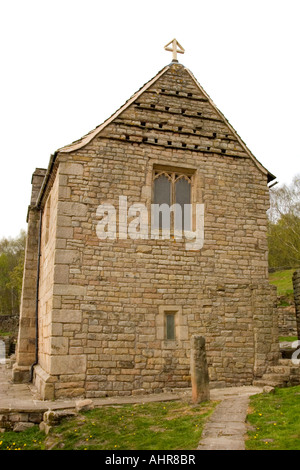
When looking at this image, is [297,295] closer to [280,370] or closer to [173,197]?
[280,370]

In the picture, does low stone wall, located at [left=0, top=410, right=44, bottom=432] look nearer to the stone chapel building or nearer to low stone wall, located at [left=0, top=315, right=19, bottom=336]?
the stone chapel building

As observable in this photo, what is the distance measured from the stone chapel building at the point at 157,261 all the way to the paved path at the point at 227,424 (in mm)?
1609

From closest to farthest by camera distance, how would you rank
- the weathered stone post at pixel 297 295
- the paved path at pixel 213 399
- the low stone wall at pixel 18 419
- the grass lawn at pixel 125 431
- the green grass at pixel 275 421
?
the green grass at pixel 275 421, the paved path at pixel 213 399, the grass lawn at pixel 125 431, the low stone wall at pixel 18 419, the weathered stone post at pixel 297 295

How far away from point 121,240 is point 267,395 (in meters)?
4.68

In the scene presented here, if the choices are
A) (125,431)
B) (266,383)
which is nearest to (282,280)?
(266,383)

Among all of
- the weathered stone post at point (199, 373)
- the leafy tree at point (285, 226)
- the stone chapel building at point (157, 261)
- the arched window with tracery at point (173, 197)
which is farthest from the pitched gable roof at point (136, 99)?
the leafy tree at point (285, 226)

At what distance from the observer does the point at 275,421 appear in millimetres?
6469

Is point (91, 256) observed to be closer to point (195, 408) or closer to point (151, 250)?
point (151, 250)

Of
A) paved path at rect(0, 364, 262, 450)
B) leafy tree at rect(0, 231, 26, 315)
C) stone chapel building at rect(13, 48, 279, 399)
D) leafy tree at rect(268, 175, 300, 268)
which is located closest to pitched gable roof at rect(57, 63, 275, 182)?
stone chapel building at rect(13, 48, 279, 399)

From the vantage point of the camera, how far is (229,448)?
5227 mm

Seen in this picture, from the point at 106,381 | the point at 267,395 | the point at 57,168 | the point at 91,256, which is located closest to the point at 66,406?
the point at 106,381

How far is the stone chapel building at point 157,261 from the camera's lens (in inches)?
379

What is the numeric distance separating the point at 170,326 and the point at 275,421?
4.13 meters

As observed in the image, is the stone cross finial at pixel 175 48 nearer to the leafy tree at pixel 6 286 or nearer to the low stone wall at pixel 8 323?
the low stone wall at pixel 8 323
